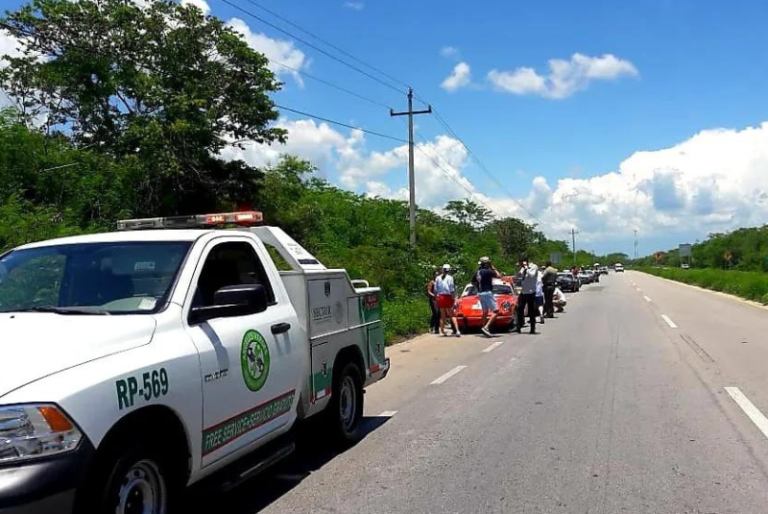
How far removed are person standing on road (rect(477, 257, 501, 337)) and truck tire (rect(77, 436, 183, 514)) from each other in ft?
43.9

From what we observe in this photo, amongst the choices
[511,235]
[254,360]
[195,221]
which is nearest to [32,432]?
[254,360]

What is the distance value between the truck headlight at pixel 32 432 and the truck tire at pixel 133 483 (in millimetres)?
265

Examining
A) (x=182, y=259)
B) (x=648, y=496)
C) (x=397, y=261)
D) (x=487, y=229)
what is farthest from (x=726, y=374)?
(x=487, y=229)

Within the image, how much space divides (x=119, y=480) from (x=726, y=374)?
1015 cm

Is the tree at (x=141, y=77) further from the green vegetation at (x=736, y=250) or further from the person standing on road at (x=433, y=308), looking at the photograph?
the green vegetation at (x=736, y=250)

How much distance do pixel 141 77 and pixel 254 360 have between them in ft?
84.0

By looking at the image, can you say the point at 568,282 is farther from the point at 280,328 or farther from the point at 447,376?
the point at 280,328

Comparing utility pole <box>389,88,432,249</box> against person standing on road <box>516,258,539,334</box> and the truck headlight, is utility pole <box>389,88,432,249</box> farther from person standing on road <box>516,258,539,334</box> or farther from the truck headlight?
the truck headlight

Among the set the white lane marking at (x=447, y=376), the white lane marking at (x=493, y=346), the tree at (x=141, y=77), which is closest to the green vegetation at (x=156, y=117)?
the tree at (x=141, y=77)

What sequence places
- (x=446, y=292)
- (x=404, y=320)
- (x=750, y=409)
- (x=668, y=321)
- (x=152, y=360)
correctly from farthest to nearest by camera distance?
1. (x=668, y=321)
2. (x=404, y=320)
3. (x=446, y=292)
4. (x=750, y=409)
5. (x=152, y=360)

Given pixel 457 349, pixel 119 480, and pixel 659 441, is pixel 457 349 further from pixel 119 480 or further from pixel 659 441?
pixel 119 480

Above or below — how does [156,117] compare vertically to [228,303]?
above

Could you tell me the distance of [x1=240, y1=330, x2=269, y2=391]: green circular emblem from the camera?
15.6 ft

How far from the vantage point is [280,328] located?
5348 millimetres
